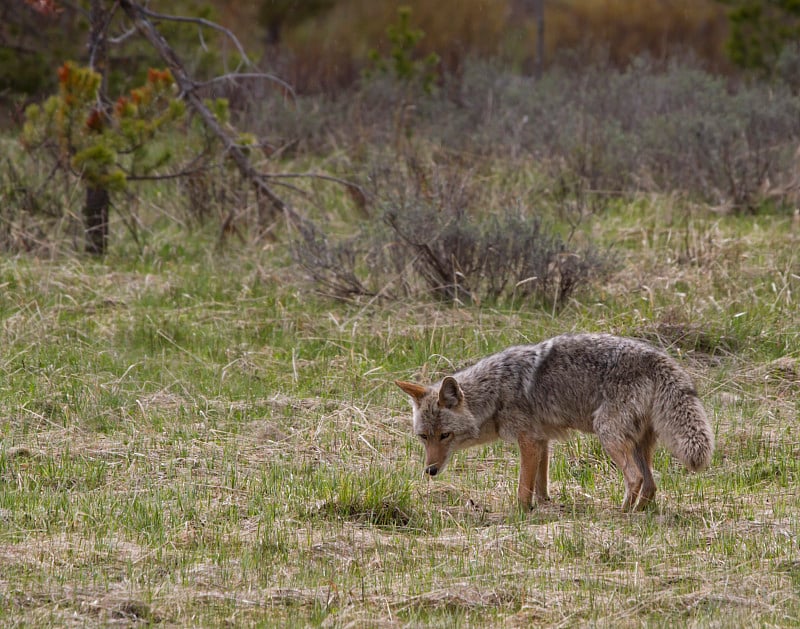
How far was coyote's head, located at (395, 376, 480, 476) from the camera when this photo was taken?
248 inches

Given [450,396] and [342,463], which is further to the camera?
[342,463]

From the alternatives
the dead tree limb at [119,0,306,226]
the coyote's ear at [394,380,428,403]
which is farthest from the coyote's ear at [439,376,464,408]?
the dead tree limb at [119,0,306,226]

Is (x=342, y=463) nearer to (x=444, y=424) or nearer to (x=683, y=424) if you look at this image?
(x=444, y=424)

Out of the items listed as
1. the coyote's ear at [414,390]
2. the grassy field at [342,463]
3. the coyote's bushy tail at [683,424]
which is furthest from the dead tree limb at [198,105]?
the coyote's bushy tail at [683,424]

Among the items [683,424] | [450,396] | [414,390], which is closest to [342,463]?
[414,390]

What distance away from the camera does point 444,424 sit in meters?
6.29

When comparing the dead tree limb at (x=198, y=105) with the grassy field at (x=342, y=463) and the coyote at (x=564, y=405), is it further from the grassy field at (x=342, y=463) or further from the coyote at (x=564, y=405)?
the coyote at (x=564, y=405)

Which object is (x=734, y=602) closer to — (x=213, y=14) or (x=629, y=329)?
(x=629, y=329)

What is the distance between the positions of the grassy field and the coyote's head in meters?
0.23

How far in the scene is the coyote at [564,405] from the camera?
5953 mm

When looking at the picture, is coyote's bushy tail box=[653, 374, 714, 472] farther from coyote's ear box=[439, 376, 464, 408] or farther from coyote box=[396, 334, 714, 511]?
coyote's ear box=[439, 376, 464, 408]

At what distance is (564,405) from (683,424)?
746 mm

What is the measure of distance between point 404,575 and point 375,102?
1462 centimetres

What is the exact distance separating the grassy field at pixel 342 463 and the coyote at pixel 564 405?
0.27 m
